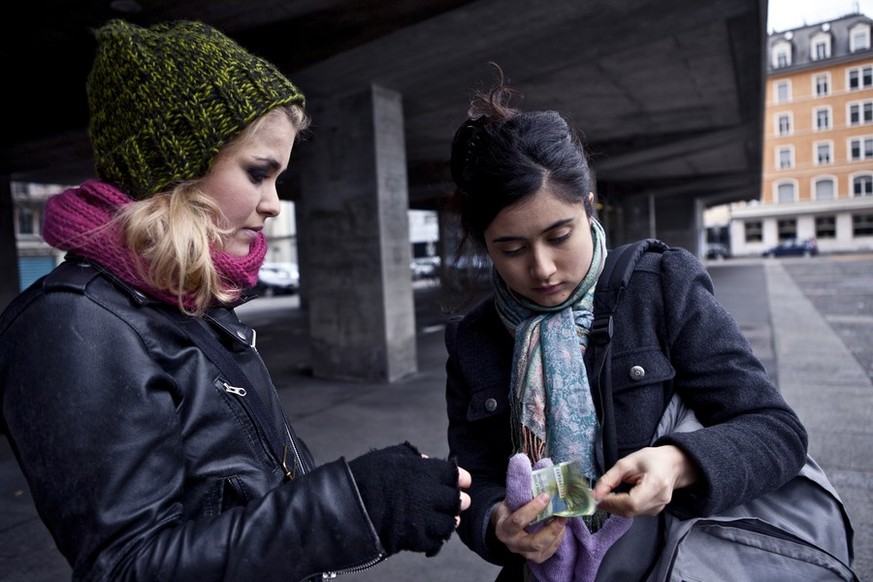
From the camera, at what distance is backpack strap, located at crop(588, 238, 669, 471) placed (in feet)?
4.54

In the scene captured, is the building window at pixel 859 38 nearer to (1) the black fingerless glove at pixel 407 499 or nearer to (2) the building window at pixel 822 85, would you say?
(2) the building window at pixel 822 85

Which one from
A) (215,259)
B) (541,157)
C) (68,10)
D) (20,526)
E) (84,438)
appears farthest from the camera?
(68,10)

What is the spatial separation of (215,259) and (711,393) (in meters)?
1.09

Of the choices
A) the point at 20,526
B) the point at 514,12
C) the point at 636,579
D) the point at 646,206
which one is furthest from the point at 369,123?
the point at 646,206

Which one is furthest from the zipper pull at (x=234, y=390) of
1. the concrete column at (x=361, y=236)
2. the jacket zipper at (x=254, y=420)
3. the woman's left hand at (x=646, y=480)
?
the concrete column at (x=361, y=236)

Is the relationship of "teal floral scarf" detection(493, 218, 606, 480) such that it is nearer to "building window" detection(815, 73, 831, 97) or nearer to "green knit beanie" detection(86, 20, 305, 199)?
"green knit beanie" detection(86, 20, 305, 199)

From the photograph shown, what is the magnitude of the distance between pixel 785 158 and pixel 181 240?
6128 cm

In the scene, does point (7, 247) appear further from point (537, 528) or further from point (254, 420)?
point (537, 528)

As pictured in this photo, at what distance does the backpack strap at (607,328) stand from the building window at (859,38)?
192 feet

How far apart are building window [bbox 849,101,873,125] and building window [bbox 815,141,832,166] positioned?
2.27 m

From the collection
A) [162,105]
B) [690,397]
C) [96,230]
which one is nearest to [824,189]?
[690,397]

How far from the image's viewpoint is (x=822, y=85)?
167 feet

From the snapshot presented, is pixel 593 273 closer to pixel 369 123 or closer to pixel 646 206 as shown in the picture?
pixel 369 123

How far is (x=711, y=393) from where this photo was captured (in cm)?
136
